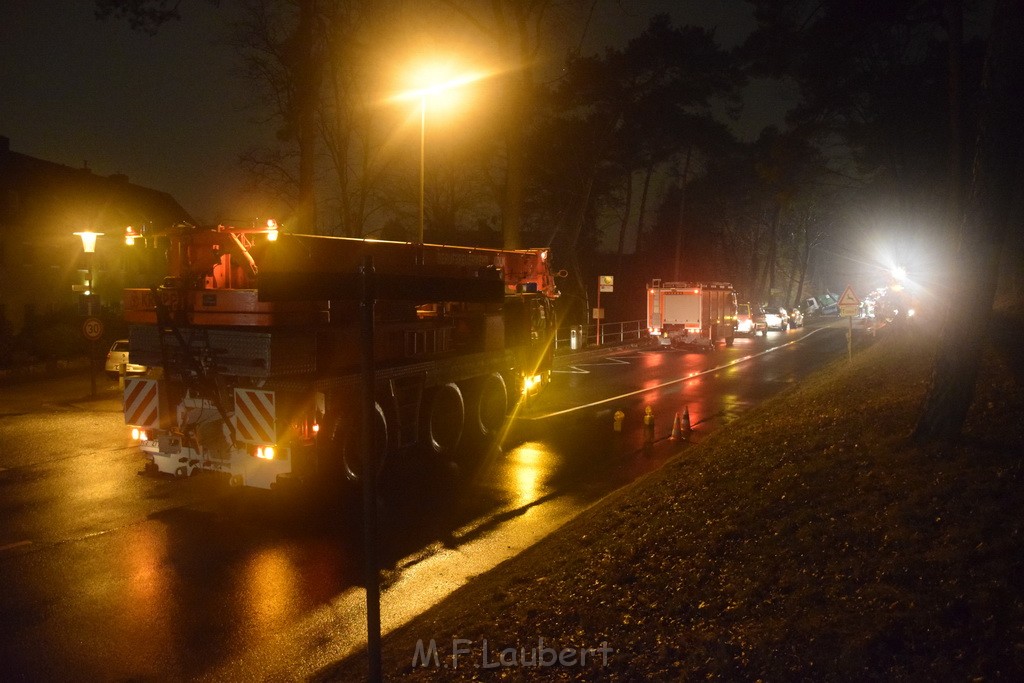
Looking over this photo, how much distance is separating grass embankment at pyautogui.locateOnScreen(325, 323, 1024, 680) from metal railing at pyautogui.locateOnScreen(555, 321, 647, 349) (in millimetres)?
24030

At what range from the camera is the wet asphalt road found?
608 cm

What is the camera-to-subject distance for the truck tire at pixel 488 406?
1434cm

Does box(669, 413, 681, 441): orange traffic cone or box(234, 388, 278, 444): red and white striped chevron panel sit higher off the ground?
box(234, 388, 278, 444): red and white striped chevron panel

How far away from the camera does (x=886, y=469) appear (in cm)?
712

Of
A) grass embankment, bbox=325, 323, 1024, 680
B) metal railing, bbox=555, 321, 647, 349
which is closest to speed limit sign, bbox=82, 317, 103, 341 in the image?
grass embankment, bbox=325, 323, 1024, 680

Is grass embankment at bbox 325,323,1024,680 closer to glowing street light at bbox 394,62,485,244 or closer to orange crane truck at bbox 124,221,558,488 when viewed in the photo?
orange crane truck at bbox 124,221,558,488

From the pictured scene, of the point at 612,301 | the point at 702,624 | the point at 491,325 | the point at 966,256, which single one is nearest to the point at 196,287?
the point at 491,325

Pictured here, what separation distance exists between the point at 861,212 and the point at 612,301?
1349 cm

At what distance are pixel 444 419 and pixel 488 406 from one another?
1782mm

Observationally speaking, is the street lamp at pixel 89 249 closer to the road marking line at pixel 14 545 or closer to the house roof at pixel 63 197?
the road marking line at pixel 14 545

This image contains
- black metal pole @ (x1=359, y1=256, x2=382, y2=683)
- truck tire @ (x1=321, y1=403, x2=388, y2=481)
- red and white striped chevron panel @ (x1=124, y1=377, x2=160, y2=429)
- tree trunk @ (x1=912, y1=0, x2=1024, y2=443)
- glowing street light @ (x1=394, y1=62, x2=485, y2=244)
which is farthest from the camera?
glowing street light @ (x1=394, y1=62, x2=485, y2=244)

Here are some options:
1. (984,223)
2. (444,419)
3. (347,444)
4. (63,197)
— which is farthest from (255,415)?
(63,197)

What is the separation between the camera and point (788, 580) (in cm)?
538

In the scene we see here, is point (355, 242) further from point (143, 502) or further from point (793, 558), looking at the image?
point (793, 558)
